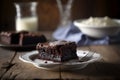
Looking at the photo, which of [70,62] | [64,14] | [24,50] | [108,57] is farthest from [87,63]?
[64,14]

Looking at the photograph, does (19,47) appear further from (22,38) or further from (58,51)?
(58,51)

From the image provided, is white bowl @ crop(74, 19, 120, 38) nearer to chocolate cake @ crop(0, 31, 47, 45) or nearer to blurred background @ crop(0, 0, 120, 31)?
chocolate cake @ crop(0, 31, 47, 45)

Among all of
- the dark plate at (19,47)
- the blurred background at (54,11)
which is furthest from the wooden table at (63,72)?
the blurred background at (54,11)

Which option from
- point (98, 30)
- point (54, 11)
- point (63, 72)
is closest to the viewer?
point (63, 72)

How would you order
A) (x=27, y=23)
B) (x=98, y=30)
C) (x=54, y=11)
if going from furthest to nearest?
(x=54, y=11)
(x=27, y=23)
(x=98, y=30)

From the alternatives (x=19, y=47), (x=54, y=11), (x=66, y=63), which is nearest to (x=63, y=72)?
(x=66, y=63)

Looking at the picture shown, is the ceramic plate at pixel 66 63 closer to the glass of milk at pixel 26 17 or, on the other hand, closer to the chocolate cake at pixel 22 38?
the chocolate cake at pixel 22 38

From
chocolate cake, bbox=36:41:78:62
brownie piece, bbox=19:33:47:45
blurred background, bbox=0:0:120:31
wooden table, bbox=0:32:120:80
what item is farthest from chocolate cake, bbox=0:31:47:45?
blurred background, bbox=0:0:120:31
